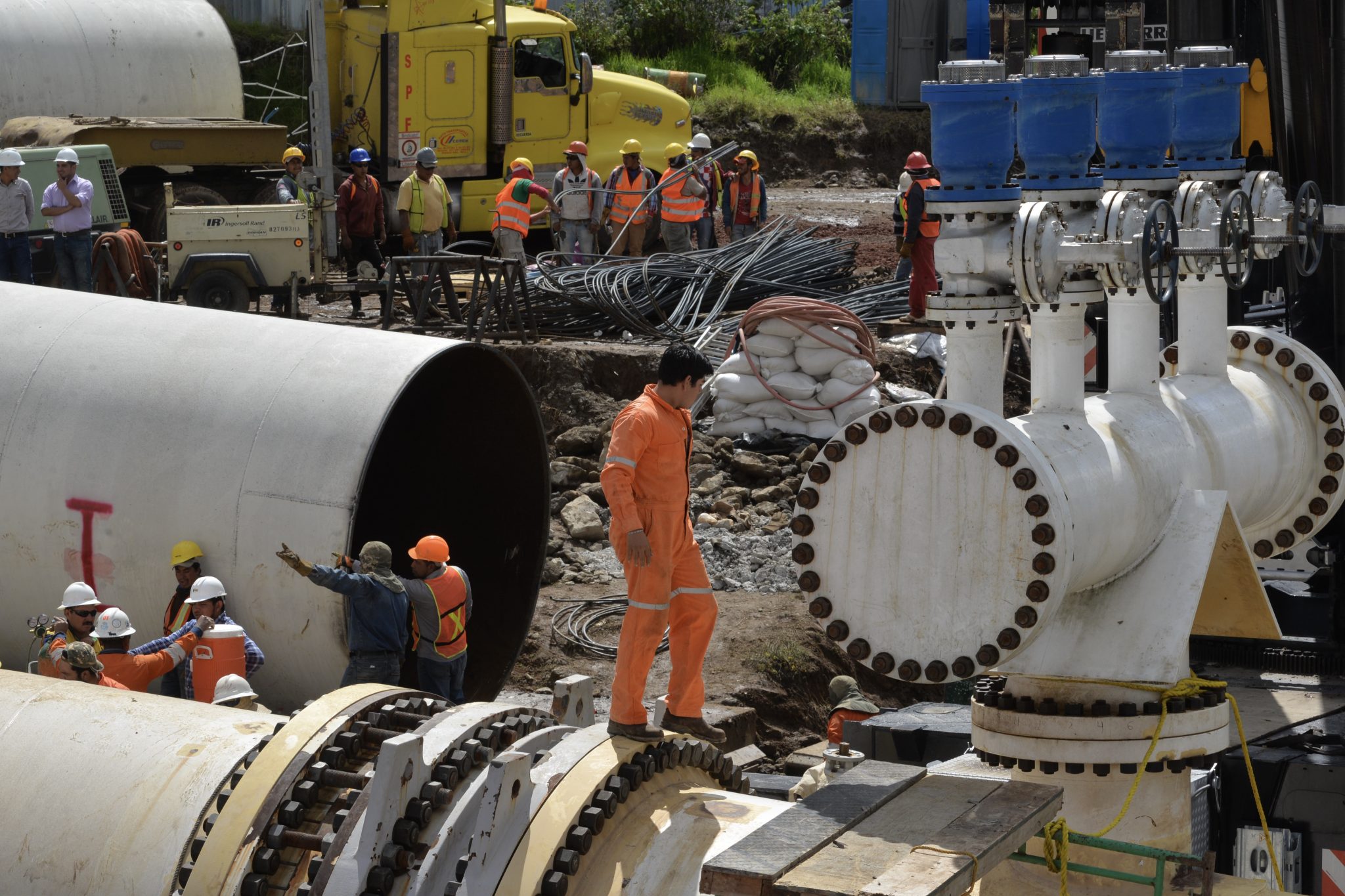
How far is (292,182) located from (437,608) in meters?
11.0

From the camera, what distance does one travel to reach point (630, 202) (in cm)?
1966

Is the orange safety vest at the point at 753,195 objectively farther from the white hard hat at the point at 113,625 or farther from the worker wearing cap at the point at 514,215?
the white hard hat at the point at 113,625

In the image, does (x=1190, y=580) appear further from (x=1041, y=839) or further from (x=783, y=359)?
(x=783, y=359)

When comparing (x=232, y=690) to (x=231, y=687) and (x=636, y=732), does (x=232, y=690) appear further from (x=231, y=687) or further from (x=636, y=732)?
(x=636, y=732)

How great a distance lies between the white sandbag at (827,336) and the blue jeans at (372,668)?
260 inches

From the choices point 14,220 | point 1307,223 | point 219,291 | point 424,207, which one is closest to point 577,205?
point 424,207

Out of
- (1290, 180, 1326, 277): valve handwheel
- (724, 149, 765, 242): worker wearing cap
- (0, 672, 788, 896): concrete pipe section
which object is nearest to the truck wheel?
(724, 149, 765, 242): worker wearing cap

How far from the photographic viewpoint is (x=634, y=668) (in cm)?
555

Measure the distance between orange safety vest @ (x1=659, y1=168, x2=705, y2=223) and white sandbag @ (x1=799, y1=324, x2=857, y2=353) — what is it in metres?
5.45

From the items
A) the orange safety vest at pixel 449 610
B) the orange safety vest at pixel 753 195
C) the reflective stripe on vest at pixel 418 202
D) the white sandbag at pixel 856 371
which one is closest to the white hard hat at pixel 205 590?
the orange safety vest at pixel 449 610

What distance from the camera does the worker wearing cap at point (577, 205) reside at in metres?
19.4

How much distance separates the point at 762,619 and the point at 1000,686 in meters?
7.03

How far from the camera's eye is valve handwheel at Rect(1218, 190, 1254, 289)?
16.5 feet

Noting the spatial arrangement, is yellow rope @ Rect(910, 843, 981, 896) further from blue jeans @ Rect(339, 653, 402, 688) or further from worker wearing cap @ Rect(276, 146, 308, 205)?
worker wearing cap @ Rect(276, 146, 308, 205)
